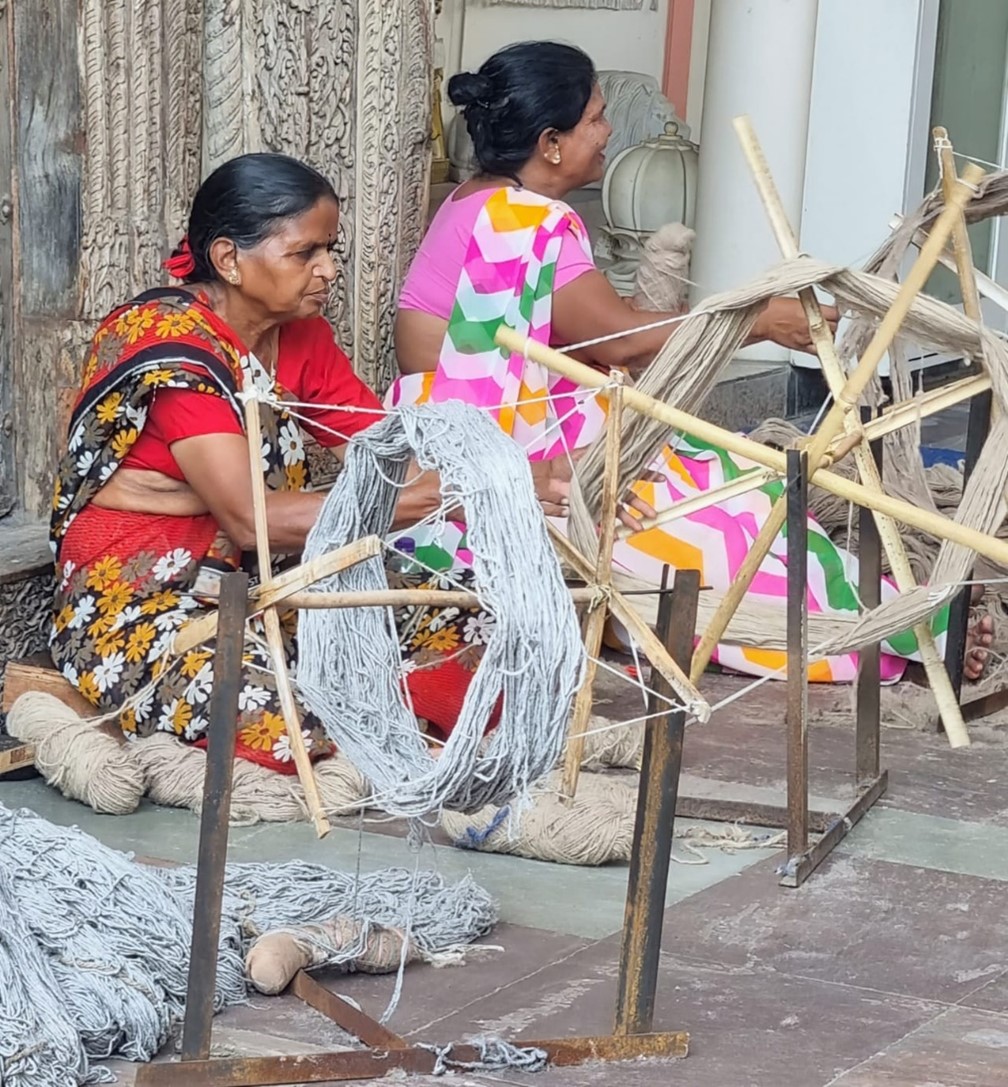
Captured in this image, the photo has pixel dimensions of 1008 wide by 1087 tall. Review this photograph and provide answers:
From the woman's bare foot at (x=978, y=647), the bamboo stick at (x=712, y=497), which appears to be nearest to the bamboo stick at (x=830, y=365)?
the bamboo stick at (x=712, y=497)

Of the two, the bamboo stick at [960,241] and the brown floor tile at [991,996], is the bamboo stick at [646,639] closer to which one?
the brown floor tile at [991,996]

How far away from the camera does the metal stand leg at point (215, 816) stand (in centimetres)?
246

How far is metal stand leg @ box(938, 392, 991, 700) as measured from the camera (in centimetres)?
419

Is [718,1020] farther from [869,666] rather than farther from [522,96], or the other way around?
[522,96]

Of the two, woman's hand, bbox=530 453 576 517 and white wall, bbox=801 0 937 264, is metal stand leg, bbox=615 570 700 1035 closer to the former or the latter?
woman's hand, bbox=530 453 576 517

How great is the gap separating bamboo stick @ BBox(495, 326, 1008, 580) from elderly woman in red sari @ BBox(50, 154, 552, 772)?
75 centimetres

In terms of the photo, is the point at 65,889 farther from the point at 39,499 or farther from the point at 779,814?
the point at 39,499

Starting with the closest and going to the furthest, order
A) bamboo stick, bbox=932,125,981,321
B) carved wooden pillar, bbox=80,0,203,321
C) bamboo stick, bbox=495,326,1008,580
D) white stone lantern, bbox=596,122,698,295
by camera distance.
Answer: bamboo stick, bbox=495,326,1008,580 < bamboo stick, bbox=932,125,981,321 < carved wooden pillar, bbox=80,0,203,321 < white stone lantern, bbox=596,122,698,295

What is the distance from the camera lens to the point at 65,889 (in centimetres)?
290

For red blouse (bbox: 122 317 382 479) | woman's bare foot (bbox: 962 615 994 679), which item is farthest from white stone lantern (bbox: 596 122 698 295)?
red blouse (bbox: 122 317 382 479)

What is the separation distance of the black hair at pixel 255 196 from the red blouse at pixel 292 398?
319 mm

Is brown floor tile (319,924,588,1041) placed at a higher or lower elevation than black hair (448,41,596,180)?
lower

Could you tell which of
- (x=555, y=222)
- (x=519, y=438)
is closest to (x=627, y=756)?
(x=519, y=438)

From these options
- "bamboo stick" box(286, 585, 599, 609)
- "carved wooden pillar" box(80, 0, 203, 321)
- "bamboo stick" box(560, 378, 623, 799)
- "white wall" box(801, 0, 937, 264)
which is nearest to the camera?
"bamboo stick" box(286, 585, 599, 609)
